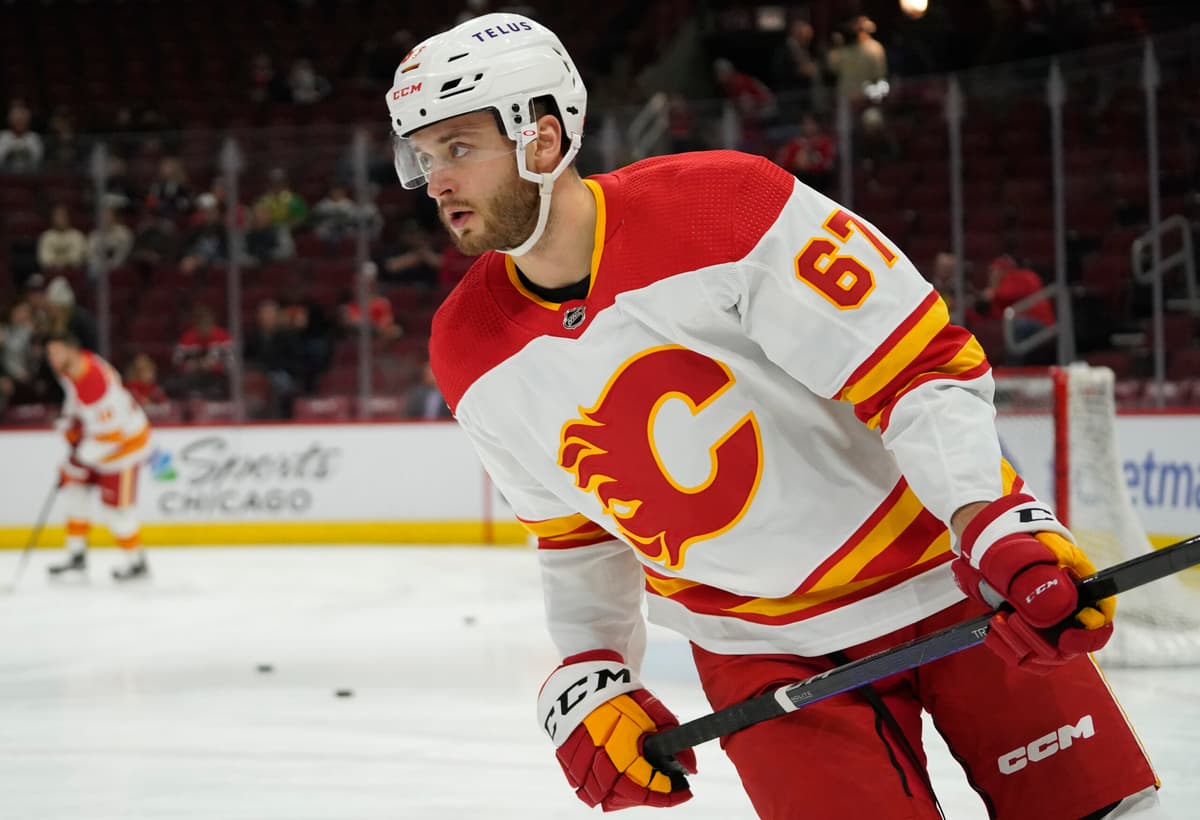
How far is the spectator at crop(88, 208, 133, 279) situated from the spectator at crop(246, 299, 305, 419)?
1025mm

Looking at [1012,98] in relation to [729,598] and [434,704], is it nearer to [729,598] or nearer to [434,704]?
[434,704]

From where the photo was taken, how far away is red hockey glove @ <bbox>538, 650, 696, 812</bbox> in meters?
1.76

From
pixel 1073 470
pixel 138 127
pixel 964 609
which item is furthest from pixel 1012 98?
pixel 138 127

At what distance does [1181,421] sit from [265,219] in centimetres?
526

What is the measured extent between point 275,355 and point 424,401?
90cm

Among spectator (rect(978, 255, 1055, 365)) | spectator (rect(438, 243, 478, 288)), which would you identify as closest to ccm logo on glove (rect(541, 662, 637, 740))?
spectator (rect(978, 255, 1055, 365))

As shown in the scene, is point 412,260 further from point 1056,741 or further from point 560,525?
point 1056,741

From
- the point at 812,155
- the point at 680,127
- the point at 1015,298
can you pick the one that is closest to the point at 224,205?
the point at 680,127

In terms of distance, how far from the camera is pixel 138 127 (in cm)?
1166

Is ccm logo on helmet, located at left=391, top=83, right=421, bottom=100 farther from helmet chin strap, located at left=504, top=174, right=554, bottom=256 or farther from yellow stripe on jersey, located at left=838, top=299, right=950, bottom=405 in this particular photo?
yellow stripe on jersey, located at left=838, top=299, right=950, bottom=405

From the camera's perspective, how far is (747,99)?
944 centimetres

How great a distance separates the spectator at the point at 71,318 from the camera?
28.8ft

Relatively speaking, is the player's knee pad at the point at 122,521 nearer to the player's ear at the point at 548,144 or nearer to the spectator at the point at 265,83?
the spectator at the point at 265,83

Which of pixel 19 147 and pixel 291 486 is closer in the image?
pixel 291 486
